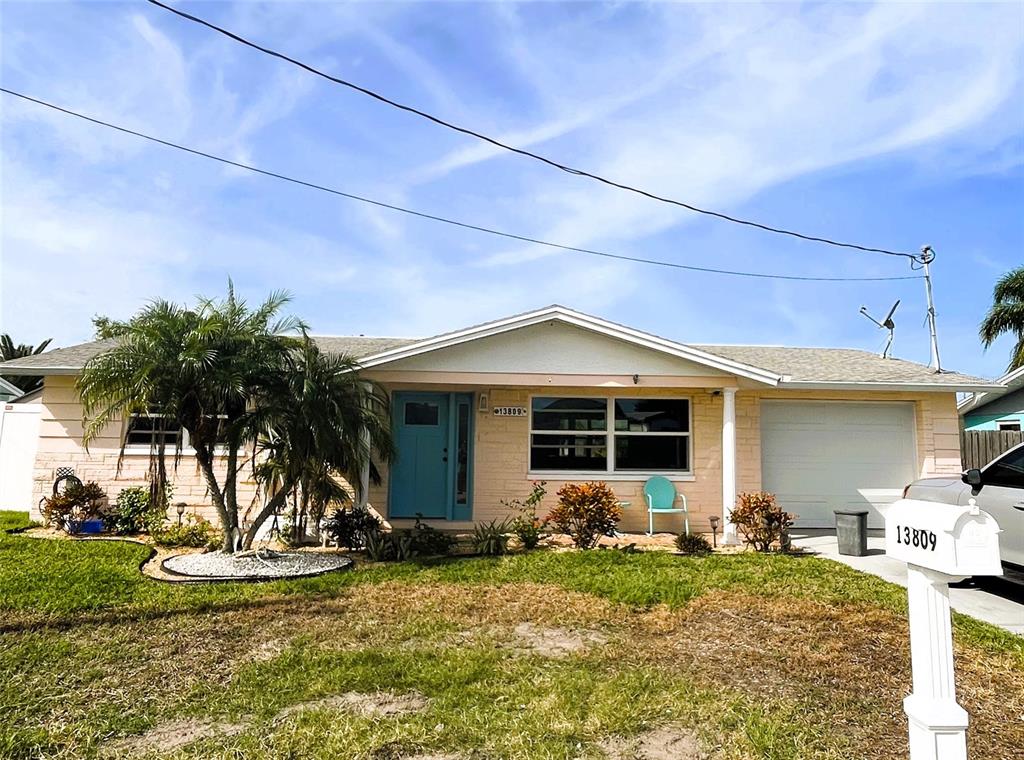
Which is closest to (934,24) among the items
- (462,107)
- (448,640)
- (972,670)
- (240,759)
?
(462,107)

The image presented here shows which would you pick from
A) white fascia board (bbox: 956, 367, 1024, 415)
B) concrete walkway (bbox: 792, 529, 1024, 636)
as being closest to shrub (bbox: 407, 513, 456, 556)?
concrete walkway (bbox: 792, 529, 1024, 636)

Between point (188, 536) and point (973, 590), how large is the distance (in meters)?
10.2

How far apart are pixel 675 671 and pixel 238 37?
8040 millimetres

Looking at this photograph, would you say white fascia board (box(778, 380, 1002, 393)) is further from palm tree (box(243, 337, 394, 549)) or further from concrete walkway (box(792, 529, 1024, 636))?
palm tree (box(243, 337, 394, 549))

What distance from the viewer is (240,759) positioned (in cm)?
332

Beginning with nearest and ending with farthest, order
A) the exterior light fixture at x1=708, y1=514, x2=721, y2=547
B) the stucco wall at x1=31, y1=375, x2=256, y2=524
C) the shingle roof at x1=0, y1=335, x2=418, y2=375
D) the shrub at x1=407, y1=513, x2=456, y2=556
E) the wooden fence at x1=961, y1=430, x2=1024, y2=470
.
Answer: the shrub at x1=407, y1=513, x2=456, y2=556
the exterior light fixture at x1=708, y1=514, x2=721, y2=547
the shingle roof at x1=0, y1=335, x2=418, y2=375
the stucco wall at x1=31, y1=375, x2=256, y2=524
the wooden fence at x1=961, y1=430, x2=1024, y2=470

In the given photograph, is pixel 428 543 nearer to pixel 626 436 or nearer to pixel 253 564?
pixel 253 564

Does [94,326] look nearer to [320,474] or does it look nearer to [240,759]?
[320,474]

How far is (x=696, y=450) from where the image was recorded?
37.7ft

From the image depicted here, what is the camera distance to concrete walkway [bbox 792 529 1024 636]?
6207mm

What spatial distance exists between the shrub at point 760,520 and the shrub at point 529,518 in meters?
3.05

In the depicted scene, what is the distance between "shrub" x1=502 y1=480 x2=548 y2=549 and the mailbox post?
7.76 meters

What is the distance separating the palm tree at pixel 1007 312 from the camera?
74.3ft

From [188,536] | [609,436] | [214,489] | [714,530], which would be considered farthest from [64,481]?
[714,530]
